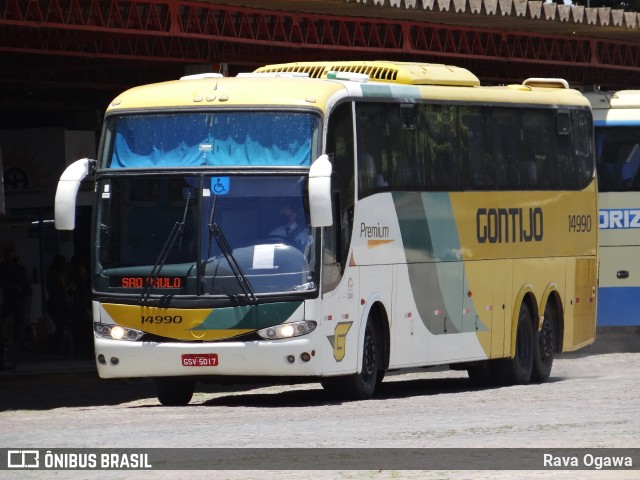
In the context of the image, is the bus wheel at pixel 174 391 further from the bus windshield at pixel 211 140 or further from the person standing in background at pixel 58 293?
the person standing in background at pixel 58 293

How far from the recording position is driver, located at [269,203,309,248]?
17.7 metres

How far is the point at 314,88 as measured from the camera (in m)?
18.5

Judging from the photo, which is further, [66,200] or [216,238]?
[66,200]

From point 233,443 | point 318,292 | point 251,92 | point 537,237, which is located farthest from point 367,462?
point 537,237

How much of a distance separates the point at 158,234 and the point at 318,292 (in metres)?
1.62

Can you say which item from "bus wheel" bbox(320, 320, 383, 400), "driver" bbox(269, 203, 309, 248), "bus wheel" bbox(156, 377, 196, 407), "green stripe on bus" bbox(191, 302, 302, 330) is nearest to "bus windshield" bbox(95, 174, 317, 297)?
"driver" bbox(269, 203, 309, 248)

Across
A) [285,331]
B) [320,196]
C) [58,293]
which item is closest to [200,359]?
[285,331]

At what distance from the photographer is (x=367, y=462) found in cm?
1258

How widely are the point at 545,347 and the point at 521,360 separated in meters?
0.84

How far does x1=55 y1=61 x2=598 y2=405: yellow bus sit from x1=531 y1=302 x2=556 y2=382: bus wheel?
197 centimetres

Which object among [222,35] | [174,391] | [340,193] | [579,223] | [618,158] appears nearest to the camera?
[340,193]

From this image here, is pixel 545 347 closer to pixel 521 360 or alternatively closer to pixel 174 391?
pixel 521 360

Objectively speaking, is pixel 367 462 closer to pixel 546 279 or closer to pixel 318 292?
pixel 318 292

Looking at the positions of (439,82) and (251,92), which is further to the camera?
(439,82)
